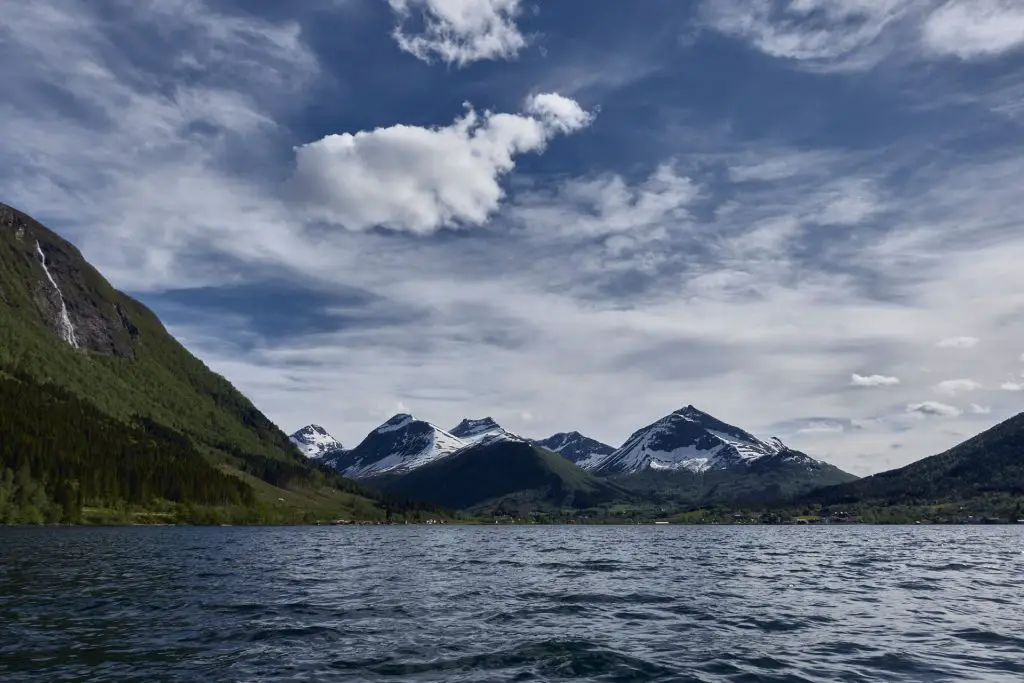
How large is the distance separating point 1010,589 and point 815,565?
27706 millimetres

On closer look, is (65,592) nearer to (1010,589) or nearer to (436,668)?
(436,668)

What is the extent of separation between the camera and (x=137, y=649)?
90.3 ft

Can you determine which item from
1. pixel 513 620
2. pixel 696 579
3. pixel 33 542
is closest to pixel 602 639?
pixel 513 620

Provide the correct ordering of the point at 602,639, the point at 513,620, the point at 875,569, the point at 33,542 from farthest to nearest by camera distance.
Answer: the point at 33,542
the point at 875,569
the point at 513,620
the point at 602,639

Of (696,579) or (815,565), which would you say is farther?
(815,565)

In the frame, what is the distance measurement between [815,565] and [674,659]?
206 ft

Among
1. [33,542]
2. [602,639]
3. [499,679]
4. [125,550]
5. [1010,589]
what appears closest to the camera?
[499,679]

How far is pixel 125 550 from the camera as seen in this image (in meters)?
92.6

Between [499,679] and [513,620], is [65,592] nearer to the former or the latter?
[513,620]

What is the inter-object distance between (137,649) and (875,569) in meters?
72.7

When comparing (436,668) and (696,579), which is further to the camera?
(696,579)

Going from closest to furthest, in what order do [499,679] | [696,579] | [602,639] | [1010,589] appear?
[499,679], [602,639], [1010,589], [696,579]

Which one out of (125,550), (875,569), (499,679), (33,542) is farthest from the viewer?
(33,542)

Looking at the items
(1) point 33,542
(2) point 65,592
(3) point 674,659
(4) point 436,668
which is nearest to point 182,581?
(2) point 65,592
